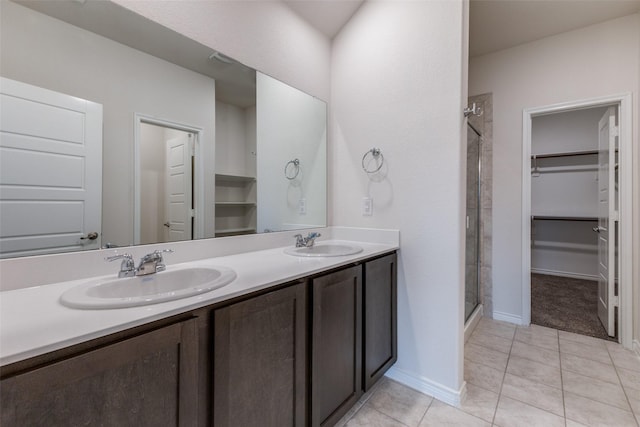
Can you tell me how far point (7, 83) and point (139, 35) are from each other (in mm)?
530

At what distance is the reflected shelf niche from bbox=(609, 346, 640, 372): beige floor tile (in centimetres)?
270

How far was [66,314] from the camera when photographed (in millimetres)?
696

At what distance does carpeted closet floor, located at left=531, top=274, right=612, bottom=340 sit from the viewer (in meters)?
2.48

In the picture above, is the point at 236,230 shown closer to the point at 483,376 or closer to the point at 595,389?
the point at 483,376

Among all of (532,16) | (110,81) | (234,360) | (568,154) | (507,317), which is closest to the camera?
(234,360)

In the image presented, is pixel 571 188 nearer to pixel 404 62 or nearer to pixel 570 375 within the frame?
pixel 570 375

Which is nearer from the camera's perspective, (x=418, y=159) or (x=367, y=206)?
(x=418, y=159)

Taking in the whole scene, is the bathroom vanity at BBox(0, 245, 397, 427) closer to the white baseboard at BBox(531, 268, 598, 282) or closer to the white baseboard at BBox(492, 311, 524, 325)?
the white baseboard at BBox(492, 311, 524, 325)

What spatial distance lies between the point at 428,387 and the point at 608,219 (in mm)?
2121

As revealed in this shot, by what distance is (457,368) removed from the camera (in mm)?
1545

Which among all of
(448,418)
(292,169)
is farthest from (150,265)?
(448,418)

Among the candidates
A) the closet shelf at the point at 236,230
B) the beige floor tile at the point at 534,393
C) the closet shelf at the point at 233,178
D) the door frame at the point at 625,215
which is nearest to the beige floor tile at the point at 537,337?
the door frame at the point at 625,215

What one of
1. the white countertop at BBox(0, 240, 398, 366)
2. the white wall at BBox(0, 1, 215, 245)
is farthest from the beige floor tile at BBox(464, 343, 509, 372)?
the white wall at BBox(0, 1, 215, 245)

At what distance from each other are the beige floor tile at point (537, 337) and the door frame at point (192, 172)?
265cm
